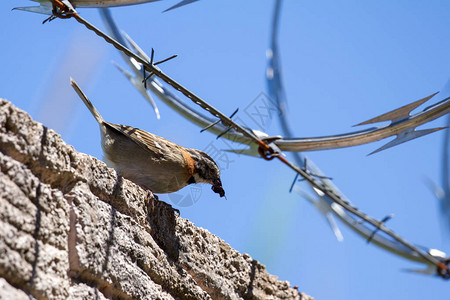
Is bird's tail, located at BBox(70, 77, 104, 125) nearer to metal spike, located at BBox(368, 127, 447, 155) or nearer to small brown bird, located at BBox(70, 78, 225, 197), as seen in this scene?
small brown bird, located at BBox(70, 78, 225, 197)

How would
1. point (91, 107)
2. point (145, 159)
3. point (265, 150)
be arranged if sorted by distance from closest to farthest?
point (265, 150), point (145, 159), point (91, 107)

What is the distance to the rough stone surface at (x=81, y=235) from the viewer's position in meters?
2.22

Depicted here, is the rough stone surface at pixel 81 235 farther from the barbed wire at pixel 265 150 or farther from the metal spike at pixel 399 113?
the metal spike at pixel 399 113

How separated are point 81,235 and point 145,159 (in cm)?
219

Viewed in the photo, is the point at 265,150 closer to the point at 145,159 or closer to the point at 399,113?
the point at 399,113

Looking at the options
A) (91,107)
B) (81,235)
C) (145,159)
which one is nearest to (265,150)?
(81,235)

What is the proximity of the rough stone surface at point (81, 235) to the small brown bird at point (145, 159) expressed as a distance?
3.93ft

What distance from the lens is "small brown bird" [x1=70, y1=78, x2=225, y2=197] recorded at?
4.70 m

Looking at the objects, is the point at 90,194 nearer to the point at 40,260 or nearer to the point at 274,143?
the point at 40,260

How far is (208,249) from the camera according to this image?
3.57 m

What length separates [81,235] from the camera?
2543 mm

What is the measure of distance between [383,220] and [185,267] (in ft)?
3.73

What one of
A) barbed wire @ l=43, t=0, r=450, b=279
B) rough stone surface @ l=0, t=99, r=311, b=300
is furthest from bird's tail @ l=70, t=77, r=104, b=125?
barbed wire @ l=43, t=0, r=450, b=279

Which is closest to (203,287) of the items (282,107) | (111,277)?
(111,277)
